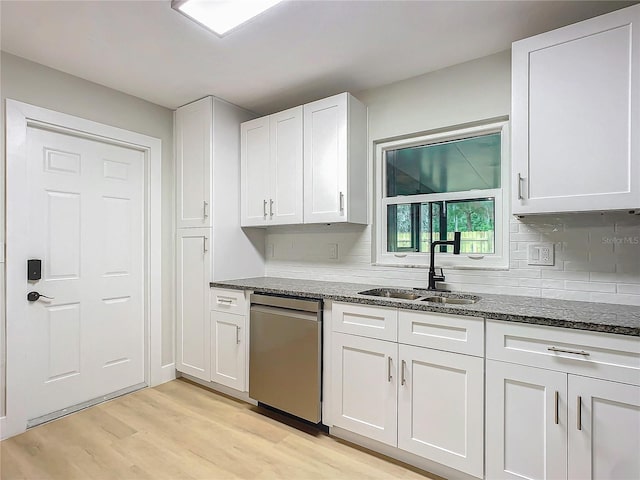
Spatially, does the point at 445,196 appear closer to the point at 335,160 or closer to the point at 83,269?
the point at 335,160

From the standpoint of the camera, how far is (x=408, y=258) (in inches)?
107

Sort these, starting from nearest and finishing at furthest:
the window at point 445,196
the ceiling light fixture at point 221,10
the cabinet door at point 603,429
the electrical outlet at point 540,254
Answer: the cabinet door at point 603,429 → the ceiling light fixture at point 221,10 → the electrical outlet at point 540,254 → the window at point 445,196

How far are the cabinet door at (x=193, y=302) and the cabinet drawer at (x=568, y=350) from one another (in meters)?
2.22

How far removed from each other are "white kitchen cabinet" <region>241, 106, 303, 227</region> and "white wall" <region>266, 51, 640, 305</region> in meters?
0.38

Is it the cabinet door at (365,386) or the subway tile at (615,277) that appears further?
the cabinet door at (365,386)

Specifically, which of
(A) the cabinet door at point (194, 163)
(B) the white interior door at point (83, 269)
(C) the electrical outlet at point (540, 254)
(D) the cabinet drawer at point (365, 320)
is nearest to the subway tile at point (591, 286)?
(C) the electrical outlet at point (540, 254)

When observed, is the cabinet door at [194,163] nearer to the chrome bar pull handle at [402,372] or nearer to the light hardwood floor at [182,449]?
the light hardwood floor at [182,449]

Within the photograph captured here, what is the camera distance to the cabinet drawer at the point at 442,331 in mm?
1775

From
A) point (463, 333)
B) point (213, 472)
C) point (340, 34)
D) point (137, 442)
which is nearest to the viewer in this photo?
point (463, 333)

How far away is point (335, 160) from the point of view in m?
2.63

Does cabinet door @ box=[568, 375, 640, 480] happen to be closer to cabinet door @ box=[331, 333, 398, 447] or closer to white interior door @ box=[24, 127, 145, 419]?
cabinet door @ box=[331, 333, 398, 447]

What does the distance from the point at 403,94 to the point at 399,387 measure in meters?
2.06

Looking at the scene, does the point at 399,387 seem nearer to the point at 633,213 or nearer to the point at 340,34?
the point at 633,213

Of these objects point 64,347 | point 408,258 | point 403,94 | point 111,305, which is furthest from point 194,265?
point 403,94
